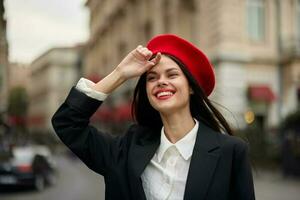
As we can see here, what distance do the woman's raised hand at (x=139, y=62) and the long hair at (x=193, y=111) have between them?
0.10 meters

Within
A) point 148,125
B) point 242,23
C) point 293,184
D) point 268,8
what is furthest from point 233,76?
point 148,125

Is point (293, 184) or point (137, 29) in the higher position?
point (137, 29)

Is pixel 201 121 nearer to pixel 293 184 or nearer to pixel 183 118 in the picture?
pixel 183 118

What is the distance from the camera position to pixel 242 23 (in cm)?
2334

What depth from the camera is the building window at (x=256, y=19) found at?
24.0 m

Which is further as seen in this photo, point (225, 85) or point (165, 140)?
point (225, 85)

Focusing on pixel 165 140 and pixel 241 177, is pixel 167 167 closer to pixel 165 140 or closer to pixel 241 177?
pixel 165 140

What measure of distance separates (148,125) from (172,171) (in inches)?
Answer: 12.5

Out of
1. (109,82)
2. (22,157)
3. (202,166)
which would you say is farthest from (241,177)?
(22,157)

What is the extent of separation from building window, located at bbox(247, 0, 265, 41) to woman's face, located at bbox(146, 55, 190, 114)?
74.0ft

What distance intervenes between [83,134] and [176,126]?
0.37 m

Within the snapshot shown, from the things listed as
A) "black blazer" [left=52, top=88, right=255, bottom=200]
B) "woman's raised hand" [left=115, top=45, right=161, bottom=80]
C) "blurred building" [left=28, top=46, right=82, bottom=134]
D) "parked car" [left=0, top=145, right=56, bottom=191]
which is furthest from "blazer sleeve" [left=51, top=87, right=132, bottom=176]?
"blurred building" [left=28, top=46, right=82, bottom=134]

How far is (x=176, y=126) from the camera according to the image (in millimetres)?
2059

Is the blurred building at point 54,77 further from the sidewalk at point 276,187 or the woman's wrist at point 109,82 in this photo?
the woman's wrist at point 109,82
